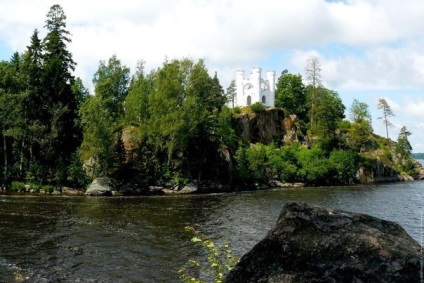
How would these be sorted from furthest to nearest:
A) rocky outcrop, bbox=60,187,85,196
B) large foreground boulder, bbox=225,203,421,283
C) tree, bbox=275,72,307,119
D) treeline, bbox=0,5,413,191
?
tree, bbox=275,72,307,119 < treeline, bbox=0,5,413,191 < rocky outcrop, bbox=60,187,85,196 < large foreground boulder, bbox=225,203,421,283

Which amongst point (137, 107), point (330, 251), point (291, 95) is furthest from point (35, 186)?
point (291, 95)

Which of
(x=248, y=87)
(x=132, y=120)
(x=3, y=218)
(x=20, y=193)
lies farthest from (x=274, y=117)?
(x=3, y=218)

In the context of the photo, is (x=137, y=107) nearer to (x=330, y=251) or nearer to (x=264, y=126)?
(x=264, y=126)

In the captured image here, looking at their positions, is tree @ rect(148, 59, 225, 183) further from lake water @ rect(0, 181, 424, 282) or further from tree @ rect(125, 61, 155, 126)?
lake water @ rect(0, 181, 424, 282)

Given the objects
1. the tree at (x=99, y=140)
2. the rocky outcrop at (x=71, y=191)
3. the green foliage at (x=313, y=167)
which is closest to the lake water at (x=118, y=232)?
the rocky outcrop at (x=71, y=191)

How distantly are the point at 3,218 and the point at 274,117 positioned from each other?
73.0m

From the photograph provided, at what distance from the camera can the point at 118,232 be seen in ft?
82.8

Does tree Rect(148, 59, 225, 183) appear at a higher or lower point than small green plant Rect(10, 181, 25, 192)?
higher

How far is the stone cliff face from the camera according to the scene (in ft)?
297

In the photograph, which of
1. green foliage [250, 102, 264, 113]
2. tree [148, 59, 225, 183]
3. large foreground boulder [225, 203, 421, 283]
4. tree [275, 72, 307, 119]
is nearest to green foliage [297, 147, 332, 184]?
green foliage [250, 102, 264, 113]

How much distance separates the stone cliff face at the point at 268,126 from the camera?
90.4m

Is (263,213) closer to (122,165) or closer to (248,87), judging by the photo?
(122,165)

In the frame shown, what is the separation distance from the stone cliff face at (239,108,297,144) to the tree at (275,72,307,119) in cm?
1215

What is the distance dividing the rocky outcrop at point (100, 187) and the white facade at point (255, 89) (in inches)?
2218
